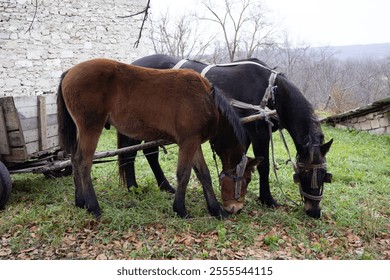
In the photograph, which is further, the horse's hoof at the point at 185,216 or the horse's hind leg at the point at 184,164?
the horse's hoof at the point at 185,216

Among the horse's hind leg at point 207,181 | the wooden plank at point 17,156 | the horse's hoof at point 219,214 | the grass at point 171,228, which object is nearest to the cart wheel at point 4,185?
the grass at point 171,228

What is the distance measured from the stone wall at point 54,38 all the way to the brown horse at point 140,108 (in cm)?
856

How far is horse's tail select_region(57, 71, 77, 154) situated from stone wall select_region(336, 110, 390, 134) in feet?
35.6

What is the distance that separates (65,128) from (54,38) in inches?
356

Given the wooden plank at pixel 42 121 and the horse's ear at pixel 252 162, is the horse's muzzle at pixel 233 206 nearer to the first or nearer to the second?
the horse's ear at pixel 252 162

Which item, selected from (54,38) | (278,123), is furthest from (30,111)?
(54,38)

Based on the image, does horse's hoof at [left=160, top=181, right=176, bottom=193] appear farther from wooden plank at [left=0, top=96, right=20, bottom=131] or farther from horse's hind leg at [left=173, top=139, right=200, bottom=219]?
wooden plank at [left=0, top=96, right=20, bottom=131]

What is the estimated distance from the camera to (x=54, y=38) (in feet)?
38.3

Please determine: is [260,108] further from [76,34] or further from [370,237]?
[76,34]

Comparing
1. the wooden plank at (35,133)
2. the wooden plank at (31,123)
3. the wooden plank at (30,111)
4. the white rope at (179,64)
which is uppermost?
the white rope at (179,64)

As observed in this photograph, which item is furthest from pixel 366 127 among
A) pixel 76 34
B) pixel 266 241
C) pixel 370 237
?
pixel 76 34

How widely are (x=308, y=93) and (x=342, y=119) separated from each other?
1067 cm

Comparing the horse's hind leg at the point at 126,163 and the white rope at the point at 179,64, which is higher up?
the white rope at the point at 179,64

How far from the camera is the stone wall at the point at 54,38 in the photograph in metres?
10.8
